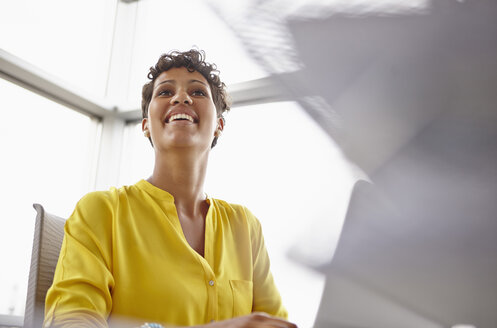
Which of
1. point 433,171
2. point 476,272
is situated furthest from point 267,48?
point 476,272

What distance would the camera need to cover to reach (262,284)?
1302 mm

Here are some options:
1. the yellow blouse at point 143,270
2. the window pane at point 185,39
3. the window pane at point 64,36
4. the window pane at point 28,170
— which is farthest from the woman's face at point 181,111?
the window pane at point 64,36

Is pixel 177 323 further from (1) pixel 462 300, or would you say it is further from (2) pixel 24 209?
(2) pixel 24 209

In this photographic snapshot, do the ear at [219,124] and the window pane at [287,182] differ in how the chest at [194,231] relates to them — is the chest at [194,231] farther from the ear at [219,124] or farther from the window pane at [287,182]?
the window pane at [287,182]

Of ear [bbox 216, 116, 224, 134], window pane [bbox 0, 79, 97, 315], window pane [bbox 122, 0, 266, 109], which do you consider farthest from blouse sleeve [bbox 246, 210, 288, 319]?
window pane [bbox 0, 79, 97, 315]

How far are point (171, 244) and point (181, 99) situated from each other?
1.41 ft

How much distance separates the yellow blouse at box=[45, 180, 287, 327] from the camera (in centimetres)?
93

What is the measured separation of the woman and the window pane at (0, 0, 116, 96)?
88cm

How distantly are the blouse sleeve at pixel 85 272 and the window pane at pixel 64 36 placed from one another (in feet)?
3.88

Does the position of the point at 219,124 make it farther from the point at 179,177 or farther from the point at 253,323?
the point at 253,323

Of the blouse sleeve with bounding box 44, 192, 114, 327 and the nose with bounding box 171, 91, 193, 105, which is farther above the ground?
the nose with bounding box 171, 91, 193, 105

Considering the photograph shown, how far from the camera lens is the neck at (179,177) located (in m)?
1.28

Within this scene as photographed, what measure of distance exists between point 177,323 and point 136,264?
166 mm

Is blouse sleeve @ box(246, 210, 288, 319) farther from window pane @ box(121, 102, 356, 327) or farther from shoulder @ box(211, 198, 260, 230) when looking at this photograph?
window pane @ box(121, 102, 356, 327)
